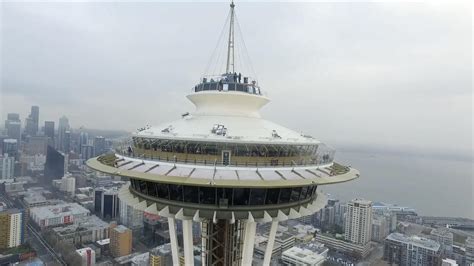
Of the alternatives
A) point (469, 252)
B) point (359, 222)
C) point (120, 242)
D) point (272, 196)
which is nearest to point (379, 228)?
point (359, 222)

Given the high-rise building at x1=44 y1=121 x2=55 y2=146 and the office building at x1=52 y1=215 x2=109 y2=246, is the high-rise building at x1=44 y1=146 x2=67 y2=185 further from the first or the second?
the office building at x1=52 y1=215 x2=109 y2=246

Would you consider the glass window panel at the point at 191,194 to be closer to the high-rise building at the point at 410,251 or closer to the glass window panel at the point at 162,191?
the glass window panel at the point at 162,191

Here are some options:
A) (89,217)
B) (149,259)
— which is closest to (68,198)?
(89,217)

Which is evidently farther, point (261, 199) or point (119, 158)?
point (119, 158)

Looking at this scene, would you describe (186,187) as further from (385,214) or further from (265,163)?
(385,214)

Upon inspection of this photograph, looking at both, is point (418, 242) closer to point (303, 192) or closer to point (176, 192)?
point (303, 192)

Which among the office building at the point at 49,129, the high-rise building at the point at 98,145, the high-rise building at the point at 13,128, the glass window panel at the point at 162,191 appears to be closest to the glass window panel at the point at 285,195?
the glass window panel at the point at 162,191

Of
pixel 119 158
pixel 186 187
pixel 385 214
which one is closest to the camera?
pixel 186 187
